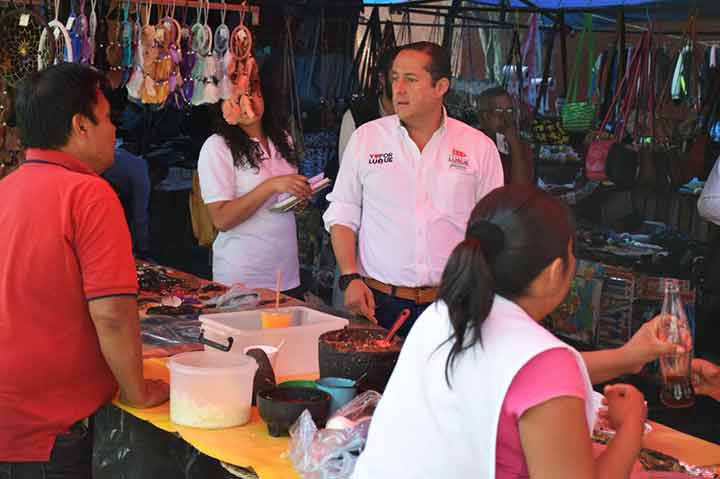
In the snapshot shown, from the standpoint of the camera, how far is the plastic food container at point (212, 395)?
102 inches

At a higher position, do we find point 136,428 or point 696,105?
point 696,105

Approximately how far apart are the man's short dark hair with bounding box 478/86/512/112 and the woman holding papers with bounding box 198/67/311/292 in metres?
1.70

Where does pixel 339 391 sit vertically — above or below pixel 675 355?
below

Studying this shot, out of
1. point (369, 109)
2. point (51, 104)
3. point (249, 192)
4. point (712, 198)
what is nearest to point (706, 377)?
point (51, 104)

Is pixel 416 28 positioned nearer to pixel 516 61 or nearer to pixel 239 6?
pixel 516 61

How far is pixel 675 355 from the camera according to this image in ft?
7.95

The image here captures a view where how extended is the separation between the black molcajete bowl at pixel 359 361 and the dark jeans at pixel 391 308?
118 centimetres

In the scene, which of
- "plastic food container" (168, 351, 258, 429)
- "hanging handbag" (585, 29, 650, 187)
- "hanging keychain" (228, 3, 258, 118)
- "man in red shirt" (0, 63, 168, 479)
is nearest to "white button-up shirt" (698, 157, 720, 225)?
"hanging handbag" (585, 29, 650, 187)

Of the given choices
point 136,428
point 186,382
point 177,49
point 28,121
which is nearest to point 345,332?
point 186,382

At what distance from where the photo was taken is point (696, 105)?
528 cm

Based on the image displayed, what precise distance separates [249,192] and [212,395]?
1.78 metres

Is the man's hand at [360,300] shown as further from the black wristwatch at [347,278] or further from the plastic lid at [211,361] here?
the plastic lid at [211,361]

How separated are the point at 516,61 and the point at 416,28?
906 mm

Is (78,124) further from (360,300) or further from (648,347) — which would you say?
(648,347)
